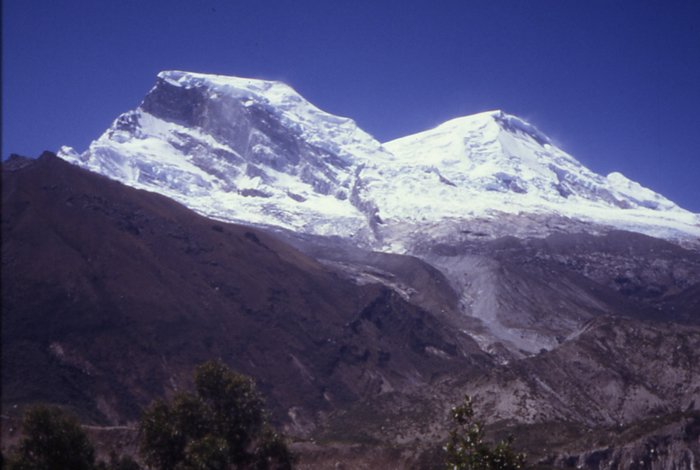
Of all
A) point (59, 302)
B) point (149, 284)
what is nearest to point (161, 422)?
point (59, 302)

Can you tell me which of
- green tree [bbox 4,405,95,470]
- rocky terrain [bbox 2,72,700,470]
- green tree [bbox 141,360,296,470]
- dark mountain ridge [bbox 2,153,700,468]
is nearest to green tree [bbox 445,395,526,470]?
green tree [bbox 141,360,296,470]

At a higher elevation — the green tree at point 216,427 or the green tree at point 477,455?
the green tree at point 477,455

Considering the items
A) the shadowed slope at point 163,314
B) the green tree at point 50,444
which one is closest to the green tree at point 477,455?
the green tree at point 50,444

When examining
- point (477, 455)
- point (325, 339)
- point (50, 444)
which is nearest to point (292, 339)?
point (325, 339)

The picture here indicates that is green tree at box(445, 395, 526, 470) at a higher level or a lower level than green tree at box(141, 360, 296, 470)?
higher

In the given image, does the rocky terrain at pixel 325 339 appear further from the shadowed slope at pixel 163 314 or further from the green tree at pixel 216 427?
the green tree at pixel 216 427

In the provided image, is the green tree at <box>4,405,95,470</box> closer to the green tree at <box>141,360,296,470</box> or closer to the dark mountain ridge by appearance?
the green tree at <box>141,360,296,470</box>

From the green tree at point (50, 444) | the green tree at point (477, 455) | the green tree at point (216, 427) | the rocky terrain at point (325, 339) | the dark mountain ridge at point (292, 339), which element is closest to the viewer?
the green tree at point (477, 455)
